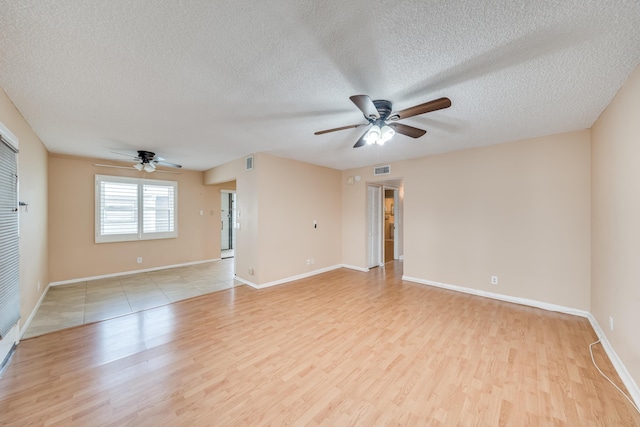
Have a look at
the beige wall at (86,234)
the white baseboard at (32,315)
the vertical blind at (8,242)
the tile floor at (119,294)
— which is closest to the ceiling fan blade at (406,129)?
the vertical blind at (8,242)

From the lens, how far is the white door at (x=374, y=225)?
5.85m

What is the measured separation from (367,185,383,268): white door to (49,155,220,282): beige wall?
4.77 m

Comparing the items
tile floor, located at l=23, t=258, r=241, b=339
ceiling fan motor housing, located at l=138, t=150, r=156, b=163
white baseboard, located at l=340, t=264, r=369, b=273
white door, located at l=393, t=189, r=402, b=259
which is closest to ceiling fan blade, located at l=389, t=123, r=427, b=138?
white baseboard, located at l=340, t=264, r=369, b=273

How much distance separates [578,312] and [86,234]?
28.0 feet

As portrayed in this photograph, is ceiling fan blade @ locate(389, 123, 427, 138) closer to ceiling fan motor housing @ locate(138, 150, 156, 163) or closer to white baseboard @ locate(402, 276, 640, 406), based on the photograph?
white baseboard @ locate(402, 276, 640, 406)

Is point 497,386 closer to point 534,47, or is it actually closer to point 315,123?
point 534,47

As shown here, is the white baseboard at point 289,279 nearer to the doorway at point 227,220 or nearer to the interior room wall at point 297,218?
the interior room wall at point 297,218

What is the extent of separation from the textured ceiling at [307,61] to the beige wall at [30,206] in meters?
0.19

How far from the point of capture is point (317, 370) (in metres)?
2.12

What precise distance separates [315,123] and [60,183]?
5306mm

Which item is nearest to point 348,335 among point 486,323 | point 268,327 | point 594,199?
point 268,327

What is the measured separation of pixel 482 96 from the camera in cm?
224

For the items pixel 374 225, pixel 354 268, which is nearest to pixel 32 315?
pixel 354 268

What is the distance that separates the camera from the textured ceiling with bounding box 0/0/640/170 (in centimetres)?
132
